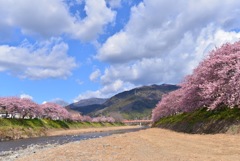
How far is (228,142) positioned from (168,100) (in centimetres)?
6595

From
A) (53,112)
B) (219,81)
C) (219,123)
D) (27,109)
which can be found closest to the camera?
(219,123)

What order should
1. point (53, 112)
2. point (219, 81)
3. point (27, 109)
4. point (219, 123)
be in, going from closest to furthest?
point (219, 123) → point (219, 81) → point (27, 109) → point (53, 112)

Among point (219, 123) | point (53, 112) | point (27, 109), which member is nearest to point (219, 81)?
point (219, 123)

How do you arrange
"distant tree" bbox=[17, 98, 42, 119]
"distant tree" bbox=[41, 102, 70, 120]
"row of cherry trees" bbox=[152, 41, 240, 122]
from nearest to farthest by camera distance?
"row of cherry trees" bbox=[152, 41, 240, 122]
"distant tree" bbox=[17, 98, 42, 119]
"distant tree" bbox=[41, 102, 70, 120]

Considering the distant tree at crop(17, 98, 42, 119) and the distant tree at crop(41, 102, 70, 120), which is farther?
the distant tree at crop(41, 102, 70, 120)

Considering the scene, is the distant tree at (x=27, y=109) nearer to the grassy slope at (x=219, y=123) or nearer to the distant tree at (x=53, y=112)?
the distant tree at (x=53, y=112)

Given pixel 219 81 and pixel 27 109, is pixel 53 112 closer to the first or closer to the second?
pixel 27 109

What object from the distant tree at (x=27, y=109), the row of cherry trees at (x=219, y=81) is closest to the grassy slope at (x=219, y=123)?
the row of cherry trees at (x=219, y=81)

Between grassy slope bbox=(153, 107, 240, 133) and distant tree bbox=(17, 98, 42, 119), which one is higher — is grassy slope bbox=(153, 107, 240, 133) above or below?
below

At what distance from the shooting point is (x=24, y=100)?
11719cm

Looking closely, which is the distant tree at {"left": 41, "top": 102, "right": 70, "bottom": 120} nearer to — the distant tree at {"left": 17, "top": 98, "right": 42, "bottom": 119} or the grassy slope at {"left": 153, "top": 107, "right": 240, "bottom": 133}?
the distant tree at {"left": 17, "top": 98, "right": 42, "bottom": 119}

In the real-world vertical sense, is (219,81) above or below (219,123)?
above

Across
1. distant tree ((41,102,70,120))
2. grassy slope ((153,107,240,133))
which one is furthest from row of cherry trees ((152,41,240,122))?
distant tree ((41,102,70,120))

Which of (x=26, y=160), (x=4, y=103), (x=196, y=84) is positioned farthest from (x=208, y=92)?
(x=4, y=103)
